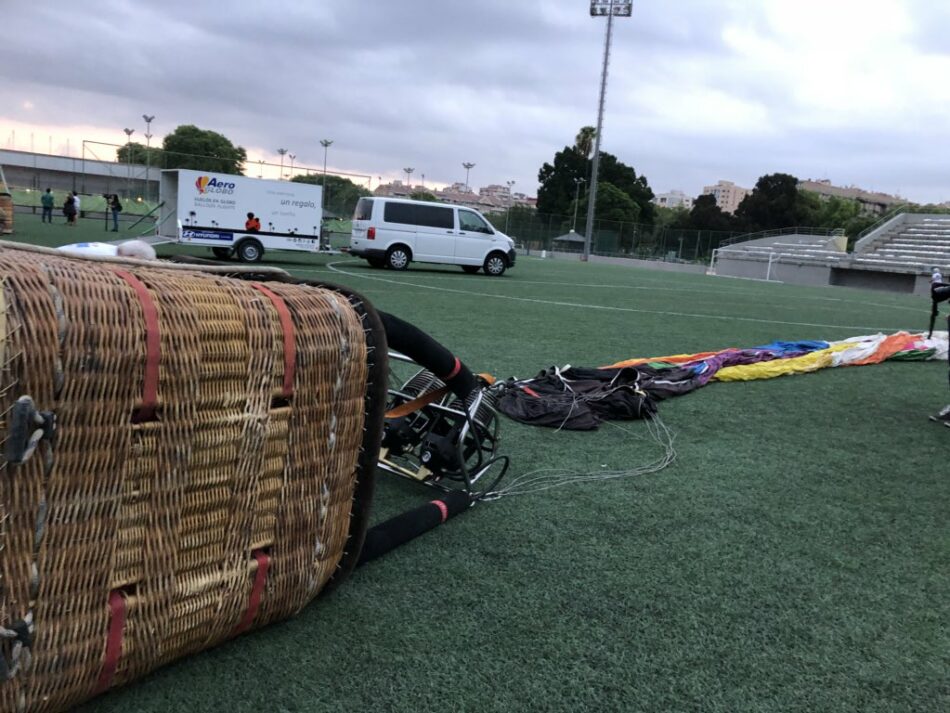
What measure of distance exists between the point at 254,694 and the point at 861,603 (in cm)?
202

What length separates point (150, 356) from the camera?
1.51 meters

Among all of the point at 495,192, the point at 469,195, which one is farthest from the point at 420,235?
the point at 495,192

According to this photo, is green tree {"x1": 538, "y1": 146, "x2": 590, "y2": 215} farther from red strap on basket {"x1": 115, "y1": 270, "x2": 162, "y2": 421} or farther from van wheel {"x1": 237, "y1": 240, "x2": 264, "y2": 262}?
red strap on basket {"x1": 115, "y1": 270, "x2": 162, "y2": 421}

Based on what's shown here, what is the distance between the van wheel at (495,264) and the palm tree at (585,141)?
186 feet

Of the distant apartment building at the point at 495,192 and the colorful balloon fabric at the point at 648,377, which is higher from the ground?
the distant apartment building at the point at 495,192

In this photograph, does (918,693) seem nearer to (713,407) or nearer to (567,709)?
(567,709)

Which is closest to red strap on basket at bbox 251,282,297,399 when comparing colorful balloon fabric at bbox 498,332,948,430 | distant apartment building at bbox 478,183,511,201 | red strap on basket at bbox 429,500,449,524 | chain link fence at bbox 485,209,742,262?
red strap on basket at bbox 429,500,449,524

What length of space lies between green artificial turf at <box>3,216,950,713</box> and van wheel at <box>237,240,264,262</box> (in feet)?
46.6

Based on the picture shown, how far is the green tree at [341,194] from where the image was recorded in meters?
33.7

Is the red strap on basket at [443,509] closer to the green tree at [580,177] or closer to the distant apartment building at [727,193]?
the green tree at [580,177]

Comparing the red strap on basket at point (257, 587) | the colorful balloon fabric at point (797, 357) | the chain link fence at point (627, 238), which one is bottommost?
the red strap on basket at point (257, 587)

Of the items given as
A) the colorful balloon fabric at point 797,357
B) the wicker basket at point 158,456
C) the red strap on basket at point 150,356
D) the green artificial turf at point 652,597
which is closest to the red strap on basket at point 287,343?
the wicker basket at point 158,456

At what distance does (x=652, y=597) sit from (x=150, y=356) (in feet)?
5.81

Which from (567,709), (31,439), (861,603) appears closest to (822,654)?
(861,603)
